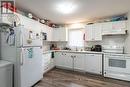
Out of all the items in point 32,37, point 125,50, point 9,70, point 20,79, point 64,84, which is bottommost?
point 64,84

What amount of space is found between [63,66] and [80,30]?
190cm

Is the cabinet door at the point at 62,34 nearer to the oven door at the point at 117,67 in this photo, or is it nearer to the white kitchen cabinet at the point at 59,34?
the white kitchen cabinet at the point at 59,34

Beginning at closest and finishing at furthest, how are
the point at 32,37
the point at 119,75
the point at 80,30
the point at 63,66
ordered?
1. the point at 32,37
2. the point at 119,75
3. the point at 63,66
4. the point at 80,30

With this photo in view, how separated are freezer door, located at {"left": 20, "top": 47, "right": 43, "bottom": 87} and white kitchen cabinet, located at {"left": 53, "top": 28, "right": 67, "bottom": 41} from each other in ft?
6.64

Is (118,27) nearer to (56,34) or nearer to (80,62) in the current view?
(80,62)

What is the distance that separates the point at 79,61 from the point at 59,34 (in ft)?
5.63

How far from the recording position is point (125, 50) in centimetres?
365

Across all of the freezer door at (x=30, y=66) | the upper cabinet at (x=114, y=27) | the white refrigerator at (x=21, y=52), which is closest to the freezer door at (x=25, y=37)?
the white refrigerator at (x=21, y=52)

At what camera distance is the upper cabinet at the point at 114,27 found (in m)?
3.47

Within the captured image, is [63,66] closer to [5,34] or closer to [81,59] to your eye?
[81,59]

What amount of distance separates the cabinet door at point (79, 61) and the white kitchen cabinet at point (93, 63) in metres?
0.17

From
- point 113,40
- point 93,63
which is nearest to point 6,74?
point 93,63

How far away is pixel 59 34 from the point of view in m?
4.92

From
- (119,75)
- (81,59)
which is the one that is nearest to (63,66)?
(81,59)
